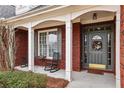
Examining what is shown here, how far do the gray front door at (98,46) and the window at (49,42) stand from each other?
71.7 inches

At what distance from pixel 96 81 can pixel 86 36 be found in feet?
10.1

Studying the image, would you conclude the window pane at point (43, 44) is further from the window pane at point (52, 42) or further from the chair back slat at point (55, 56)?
the chair back slat at point (55, 56)

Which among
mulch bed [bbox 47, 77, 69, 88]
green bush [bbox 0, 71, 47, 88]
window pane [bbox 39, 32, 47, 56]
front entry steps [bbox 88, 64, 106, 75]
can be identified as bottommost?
mulch bed [bbox 47, 77, 69, 88]

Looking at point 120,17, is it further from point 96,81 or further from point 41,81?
point 41,81

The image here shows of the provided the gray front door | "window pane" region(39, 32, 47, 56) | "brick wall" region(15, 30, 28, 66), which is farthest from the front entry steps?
"brick wall" region(15, 30, 28, 66)

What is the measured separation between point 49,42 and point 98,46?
11.3 feet

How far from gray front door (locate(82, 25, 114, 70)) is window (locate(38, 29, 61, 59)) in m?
1.82

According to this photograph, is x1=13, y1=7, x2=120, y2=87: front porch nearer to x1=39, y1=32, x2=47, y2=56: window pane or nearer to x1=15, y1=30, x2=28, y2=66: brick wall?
x1=39, y1=32, x2=47, y2=56: window pane

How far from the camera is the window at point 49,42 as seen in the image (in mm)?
10008

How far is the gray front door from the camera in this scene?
8039mm

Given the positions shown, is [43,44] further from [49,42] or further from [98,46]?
[98,46]

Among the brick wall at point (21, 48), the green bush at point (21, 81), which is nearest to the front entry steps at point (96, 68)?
the green bush at point (21, 81)

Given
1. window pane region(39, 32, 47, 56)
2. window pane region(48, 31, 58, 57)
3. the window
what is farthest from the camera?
window pane region(39, 32, 47, 56)

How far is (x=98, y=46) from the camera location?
8469 millimetres
